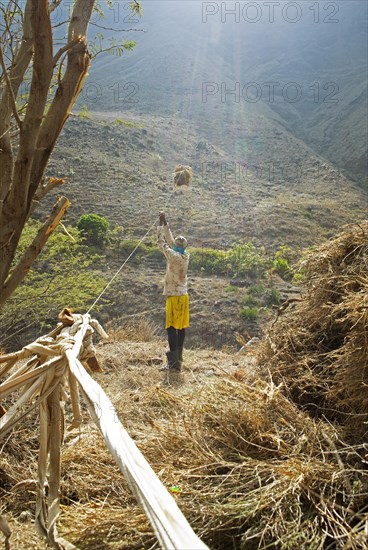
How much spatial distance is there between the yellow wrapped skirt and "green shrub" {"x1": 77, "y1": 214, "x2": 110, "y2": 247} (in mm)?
10144

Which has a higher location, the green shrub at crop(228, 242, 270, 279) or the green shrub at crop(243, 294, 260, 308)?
the green shrub at crop(228, 242, 270, 279)

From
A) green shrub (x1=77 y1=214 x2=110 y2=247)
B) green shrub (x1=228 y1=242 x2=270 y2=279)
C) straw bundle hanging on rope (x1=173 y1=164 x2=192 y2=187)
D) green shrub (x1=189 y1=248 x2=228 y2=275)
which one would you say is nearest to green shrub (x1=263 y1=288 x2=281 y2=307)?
green shrub (x1=228 y1=242 x2=270 y2=279)

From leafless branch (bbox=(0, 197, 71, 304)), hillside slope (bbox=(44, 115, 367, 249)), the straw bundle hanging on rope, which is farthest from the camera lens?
hillside slope (bbox=(44, 115, 367, 249))

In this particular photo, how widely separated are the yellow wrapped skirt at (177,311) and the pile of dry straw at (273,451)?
232cm

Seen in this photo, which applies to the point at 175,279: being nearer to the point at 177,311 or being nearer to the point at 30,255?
the point at 177,311

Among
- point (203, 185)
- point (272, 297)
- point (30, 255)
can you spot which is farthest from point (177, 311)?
point (203, 185)

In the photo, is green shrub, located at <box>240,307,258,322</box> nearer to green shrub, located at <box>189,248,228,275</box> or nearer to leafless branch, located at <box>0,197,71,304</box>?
green shrub, located at <box>189,248,228,275</box>

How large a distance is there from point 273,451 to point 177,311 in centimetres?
377

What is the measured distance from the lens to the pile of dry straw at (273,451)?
6.39ft

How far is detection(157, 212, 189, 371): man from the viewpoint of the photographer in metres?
5.98

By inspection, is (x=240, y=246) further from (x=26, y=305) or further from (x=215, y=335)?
(x=26, y=305)

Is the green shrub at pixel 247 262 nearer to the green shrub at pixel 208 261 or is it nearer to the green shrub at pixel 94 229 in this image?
the green shrub at pixel 208 261

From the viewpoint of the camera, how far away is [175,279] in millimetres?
6016

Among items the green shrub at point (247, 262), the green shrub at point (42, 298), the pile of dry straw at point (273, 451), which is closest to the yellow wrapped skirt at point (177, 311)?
the pile of dry straw at point (273, 451)
